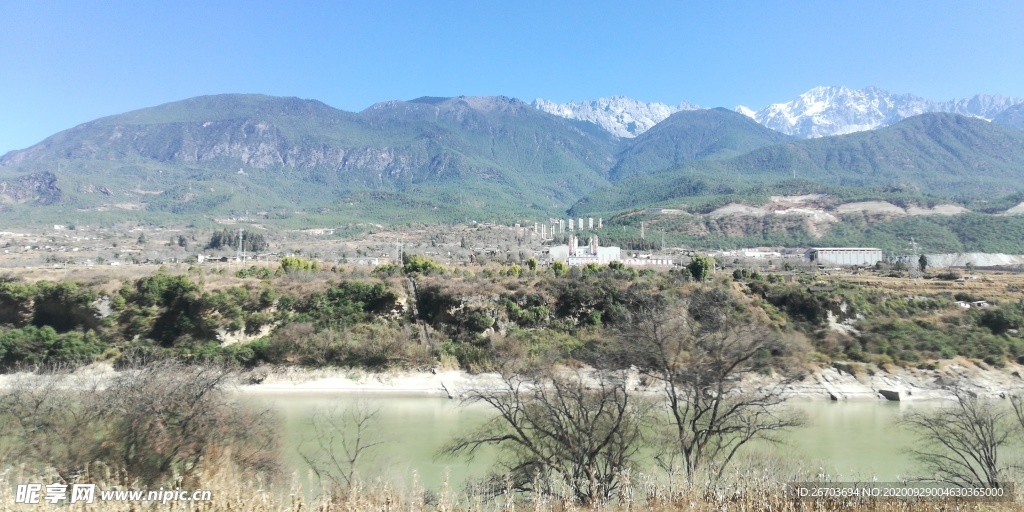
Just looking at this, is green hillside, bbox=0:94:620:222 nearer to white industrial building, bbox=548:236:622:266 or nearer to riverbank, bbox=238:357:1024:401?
white industrial building, bbox=548:236:622:266

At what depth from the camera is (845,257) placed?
198 feet

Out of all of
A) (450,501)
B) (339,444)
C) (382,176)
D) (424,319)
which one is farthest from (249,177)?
(450,501)

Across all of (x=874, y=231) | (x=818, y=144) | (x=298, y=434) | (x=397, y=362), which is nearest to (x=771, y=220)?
(x=874, y=231)

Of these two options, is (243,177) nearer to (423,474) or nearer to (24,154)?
(24,154)

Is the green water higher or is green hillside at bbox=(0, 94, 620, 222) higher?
green hillside at bbox=(0, 94, 620, 222)

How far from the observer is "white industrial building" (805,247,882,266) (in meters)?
58.8

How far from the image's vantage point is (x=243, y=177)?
148m

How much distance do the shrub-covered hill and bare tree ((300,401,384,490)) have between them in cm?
745

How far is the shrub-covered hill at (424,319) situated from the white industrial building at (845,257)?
2966 centimetres

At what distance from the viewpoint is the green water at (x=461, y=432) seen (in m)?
12.0

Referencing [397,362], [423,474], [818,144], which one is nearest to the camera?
[423,474]

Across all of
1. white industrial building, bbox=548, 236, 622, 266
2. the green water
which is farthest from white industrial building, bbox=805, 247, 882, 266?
the green water

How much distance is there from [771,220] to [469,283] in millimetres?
70501

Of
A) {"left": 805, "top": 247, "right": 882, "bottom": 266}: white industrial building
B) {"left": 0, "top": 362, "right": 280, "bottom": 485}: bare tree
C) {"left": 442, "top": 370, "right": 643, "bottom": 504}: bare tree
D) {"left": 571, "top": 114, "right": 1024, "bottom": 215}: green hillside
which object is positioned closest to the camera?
{"left": 0, "top": 362, "right": 280, "bottom": 485}: bare tree
